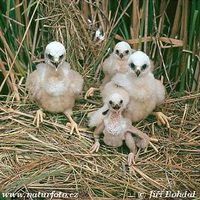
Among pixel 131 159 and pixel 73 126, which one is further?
pixel 73 126

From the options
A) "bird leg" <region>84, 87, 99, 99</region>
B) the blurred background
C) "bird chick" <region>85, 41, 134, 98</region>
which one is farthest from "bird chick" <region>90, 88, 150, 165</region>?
the blurred background

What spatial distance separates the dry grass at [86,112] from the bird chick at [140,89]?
123 mm

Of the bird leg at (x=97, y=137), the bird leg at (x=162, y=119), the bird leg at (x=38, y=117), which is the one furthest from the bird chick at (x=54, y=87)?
the bird leg at (x=162, y=119)

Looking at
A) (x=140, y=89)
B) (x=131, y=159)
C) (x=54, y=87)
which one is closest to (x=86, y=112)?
(x=54, y=87)

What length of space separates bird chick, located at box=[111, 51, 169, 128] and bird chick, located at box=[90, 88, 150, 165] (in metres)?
0.07

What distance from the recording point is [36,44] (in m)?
4.05

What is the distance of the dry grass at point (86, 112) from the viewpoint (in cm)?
328

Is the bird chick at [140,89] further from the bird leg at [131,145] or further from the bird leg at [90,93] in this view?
the bird leg at [90,93]

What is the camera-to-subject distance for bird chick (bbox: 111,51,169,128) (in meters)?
3.52

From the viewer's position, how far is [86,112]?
3756 mm

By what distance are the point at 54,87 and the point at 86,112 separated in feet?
0.88

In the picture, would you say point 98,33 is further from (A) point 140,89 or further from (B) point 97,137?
(B) point 97,137

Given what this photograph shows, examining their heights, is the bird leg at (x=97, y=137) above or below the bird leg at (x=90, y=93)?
below

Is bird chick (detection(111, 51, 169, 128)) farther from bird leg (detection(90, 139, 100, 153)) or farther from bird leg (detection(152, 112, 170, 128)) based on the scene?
bird leg (detection(90, 139, 100, 153))
